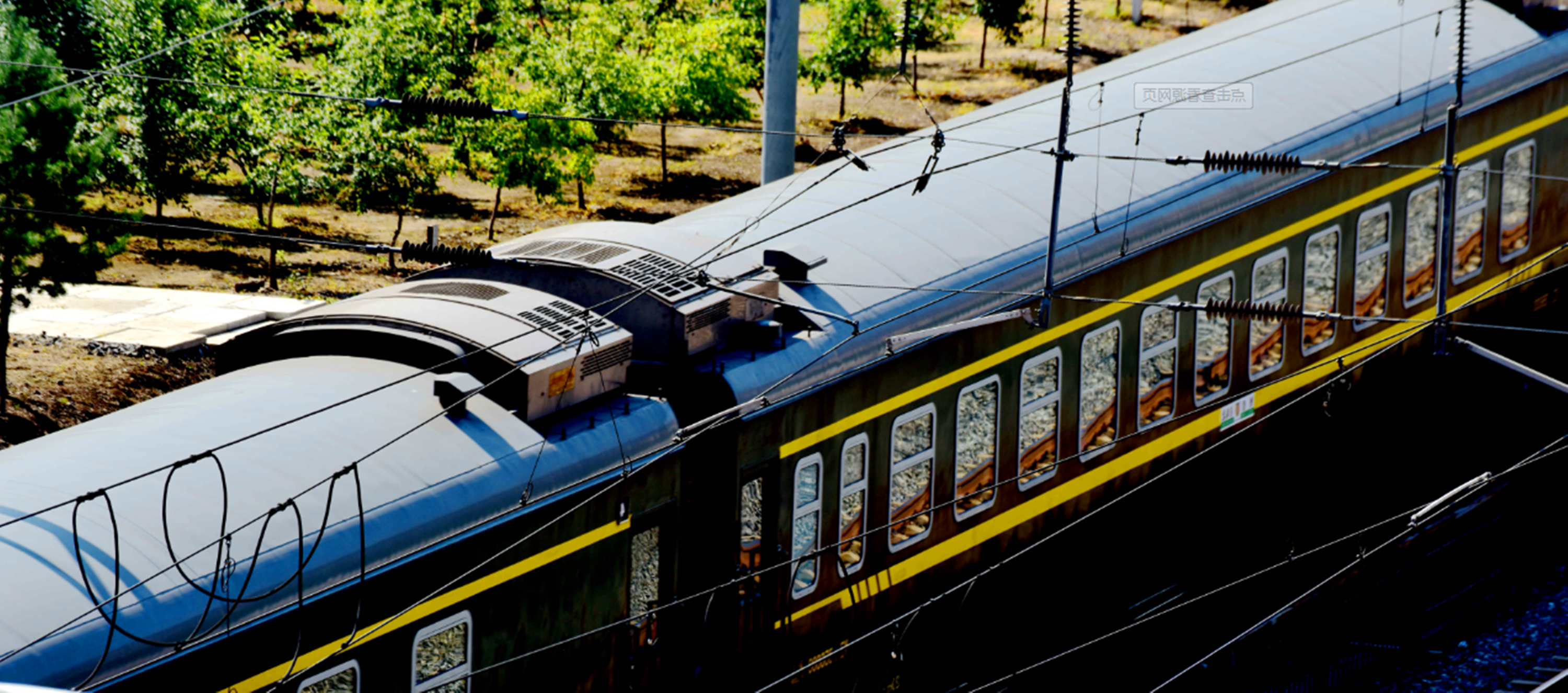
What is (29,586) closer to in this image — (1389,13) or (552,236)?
(552,236)

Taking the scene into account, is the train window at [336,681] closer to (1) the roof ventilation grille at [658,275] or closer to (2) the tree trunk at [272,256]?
(1) the roof ventilation grille at [658,275]

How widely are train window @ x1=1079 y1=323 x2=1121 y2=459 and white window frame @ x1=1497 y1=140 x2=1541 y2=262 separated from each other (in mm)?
6662

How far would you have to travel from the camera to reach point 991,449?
39.5ft

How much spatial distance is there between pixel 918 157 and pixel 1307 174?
398 cm

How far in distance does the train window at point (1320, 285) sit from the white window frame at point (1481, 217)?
199cm

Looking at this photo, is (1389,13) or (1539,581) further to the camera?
(1389,13)

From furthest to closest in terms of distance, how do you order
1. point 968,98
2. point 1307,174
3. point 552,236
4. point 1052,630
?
point 968,98
point 1307,174
point 1052,630
point 552,236

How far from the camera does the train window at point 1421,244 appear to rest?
53.3 ft

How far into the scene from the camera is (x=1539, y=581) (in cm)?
1519

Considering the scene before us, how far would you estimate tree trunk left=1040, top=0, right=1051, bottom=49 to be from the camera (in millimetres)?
43344

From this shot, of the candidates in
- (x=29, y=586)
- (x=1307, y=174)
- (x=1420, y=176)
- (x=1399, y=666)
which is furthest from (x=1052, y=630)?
(x=29, y=586)

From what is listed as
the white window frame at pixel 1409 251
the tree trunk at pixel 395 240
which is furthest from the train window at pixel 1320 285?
the tree trunk at pixel 395 240

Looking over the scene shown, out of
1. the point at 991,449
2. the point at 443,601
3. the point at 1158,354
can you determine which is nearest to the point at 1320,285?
the point at 1158,354

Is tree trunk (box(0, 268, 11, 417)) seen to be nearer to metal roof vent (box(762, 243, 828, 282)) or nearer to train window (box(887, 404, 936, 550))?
metal roof vent (box(762, 243, 828, 282))
